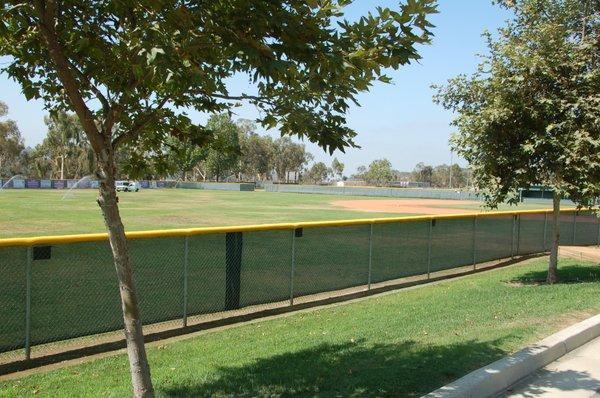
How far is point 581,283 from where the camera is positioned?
11688 millimetres

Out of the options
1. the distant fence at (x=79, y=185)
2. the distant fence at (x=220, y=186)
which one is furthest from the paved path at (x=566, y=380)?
the distant fence at (x=220, y=186)

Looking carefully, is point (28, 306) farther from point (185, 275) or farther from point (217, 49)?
point (217, 49)

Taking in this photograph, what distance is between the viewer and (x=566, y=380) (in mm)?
5625

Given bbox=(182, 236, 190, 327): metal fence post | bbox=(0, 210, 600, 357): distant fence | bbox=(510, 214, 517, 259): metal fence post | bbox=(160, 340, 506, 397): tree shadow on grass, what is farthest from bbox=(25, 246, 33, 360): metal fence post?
bbox=(510, 214, 517, 259): metal fence post

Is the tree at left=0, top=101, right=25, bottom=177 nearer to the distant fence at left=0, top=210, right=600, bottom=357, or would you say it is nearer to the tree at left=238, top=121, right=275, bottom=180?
the tree at left=238, top=121, right=275, bottom=180

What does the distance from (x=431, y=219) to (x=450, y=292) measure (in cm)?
290

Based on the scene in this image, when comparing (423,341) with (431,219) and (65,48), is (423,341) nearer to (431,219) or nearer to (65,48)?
(65,48)

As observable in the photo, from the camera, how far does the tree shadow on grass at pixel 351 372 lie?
502cm

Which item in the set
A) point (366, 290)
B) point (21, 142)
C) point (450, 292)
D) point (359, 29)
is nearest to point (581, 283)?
point (450, 292)

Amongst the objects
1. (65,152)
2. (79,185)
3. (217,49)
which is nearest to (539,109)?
(217,49)

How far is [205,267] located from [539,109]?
748cm

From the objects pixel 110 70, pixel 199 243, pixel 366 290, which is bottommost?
pixel 366 290

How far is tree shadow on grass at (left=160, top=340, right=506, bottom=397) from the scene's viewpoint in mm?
5020

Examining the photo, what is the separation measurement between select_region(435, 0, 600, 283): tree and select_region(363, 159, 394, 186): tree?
16410 centimetres
